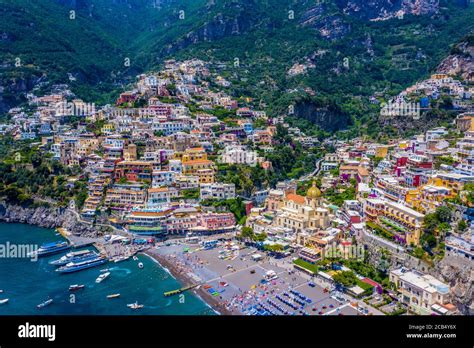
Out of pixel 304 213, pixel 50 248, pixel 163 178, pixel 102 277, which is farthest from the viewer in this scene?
pixel 163 178

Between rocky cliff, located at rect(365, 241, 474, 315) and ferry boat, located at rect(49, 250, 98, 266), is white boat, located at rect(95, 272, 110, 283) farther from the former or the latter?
rocky cliff, located at rect(365, 241, 474, 315)

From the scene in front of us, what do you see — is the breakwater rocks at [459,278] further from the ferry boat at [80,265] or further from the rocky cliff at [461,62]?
the rocky cliff at [461,62]

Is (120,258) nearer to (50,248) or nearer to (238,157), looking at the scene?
(50,248)

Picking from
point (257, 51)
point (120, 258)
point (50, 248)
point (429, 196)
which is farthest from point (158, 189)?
point (257, 51)

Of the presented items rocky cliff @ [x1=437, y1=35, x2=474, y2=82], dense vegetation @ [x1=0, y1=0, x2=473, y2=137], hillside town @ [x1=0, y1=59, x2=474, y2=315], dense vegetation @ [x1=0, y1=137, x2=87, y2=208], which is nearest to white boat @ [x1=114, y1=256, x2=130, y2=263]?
hillside town @ [x1=0, y1=59, x2=474, y2=315]

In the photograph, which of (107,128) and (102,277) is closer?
(102,277)

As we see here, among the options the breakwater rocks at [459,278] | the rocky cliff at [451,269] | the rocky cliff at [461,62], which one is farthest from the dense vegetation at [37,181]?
the rocky cliff at [461,62]
